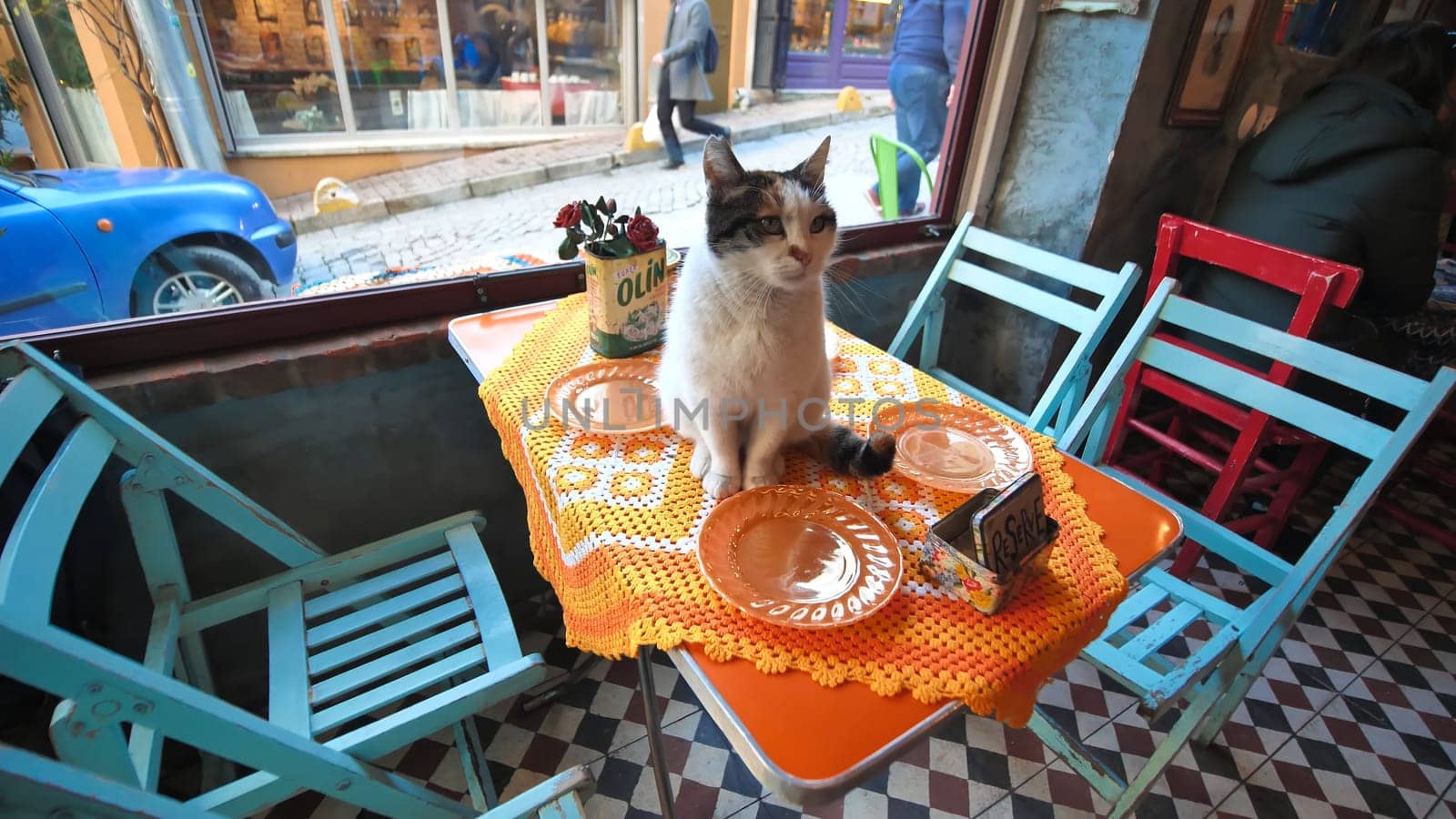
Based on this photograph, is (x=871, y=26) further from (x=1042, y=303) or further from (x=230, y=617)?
(x=230, y=617)

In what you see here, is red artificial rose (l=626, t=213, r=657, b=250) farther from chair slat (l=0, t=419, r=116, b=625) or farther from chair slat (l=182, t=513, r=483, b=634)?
chair slat (l=0, t=419, r=116, b=625)

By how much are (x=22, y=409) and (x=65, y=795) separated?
588 mm

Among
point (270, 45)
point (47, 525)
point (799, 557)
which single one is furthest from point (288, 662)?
point (270, 45)

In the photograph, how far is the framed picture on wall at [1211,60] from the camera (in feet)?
5.72

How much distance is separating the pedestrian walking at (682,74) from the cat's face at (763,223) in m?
0.90

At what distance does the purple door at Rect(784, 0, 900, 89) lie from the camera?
2182 mm

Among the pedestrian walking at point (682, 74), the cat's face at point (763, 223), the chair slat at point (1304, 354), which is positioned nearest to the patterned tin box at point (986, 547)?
the cat's face at point (763, 223)

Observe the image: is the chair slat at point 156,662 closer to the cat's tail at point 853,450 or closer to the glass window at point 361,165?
the glass window at point 361,165

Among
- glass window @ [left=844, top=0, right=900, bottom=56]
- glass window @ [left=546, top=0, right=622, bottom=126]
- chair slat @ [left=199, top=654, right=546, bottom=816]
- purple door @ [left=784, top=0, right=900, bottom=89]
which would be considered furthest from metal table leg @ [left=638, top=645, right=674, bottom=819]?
glass window @ [left=844, top=0, right=900, bottom=56]

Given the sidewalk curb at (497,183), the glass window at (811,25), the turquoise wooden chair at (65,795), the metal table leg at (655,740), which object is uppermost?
the glass window at (811,25)

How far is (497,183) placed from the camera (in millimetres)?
1771

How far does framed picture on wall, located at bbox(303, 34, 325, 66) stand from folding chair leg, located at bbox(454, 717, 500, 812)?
142cm

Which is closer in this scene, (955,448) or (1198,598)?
(955,448)

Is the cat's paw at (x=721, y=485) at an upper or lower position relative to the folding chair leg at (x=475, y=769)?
upper
